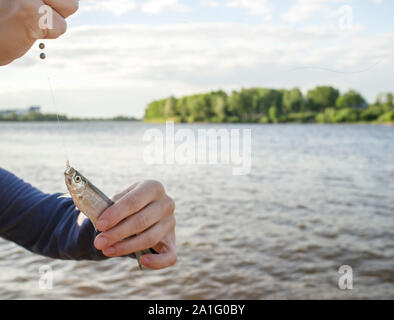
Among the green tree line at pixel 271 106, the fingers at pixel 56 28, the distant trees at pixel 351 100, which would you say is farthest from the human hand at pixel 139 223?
the distant trees at pixel 351 100

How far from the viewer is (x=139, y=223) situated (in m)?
1.88

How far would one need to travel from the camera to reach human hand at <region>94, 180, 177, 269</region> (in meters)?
1.80

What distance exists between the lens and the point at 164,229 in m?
2.03

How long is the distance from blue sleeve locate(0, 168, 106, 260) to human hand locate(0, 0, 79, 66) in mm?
1248

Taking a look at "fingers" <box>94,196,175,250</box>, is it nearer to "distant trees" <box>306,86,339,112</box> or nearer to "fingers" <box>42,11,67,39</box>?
"fingers" <box>42,11,67,39</box>

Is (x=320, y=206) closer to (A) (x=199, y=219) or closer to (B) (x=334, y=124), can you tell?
(A) (x=199, y=219)

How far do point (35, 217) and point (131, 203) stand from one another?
1.28 m

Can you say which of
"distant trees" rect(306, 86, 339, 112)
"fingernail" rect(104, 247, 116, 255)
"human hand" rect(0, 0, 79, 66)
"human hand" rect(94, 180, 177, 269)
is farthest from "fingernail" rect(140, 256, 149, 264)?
"distant trees" rect(306, 86, 339, 112)

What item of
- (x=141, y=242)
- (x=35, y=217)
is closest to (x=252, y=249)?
(x=35, y=217)

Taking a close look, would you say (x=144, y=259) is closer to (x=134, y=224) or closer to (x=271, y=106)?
(x=134, y=224)

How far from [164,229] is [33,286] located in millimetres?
6323

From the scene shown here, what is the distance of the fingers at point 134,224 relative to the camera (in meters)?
1.82

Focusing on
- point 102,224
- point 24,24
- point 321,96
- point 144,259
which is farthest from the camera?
point 321,96
